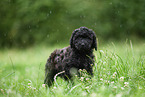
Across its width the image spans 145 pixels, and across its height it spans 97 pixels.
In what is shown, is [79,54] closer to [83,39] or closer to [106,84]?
A: [83,39]

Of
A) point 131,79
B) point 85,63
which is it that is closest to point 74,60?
point 85,63

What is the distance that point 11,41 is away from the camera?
1648 cm

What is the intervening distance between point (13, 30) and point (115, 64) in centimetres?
1296

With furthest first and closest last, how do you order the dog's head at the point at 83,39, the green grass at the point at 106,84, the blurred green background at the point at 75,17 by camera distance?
1. the blurred green background at the point at 75,17
2. the dog's head at the point at 83,39
3. the green grass at the point at 106,84

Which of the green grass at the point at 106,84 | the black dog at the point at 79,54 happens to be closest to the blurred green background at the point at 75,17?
the black dog at the point at 79,54

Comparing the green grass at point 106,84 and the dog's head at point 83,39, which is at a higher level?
the dog's head at point 83,39

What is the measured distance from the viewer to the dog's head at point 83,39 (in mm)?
4438

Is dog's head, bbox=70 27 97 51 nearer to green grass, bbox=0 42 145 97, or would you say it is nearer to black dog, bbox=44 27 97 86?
black dog, bbox=44 27 97 86

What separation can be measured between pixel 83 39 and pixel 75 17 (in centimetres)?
900

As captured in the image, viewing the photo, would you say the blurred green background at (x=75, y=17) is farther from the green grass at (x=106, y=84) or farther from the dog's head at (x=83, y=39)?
the green grass at (x=106, y=84)

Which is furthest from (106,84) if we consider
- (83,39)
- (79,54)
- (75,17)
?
(75,17)

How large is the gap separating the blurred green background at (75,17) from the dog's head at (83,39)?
812 centimetres

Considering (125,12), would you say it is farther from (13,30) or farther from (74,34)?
(74,34)

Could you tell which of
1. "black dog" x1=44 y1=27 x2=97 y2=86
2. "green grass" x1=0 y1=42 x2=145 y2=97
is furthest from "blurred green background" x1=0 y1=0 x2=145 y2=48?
"green grass" x1=0 y1=42 x2=145 y2=97
